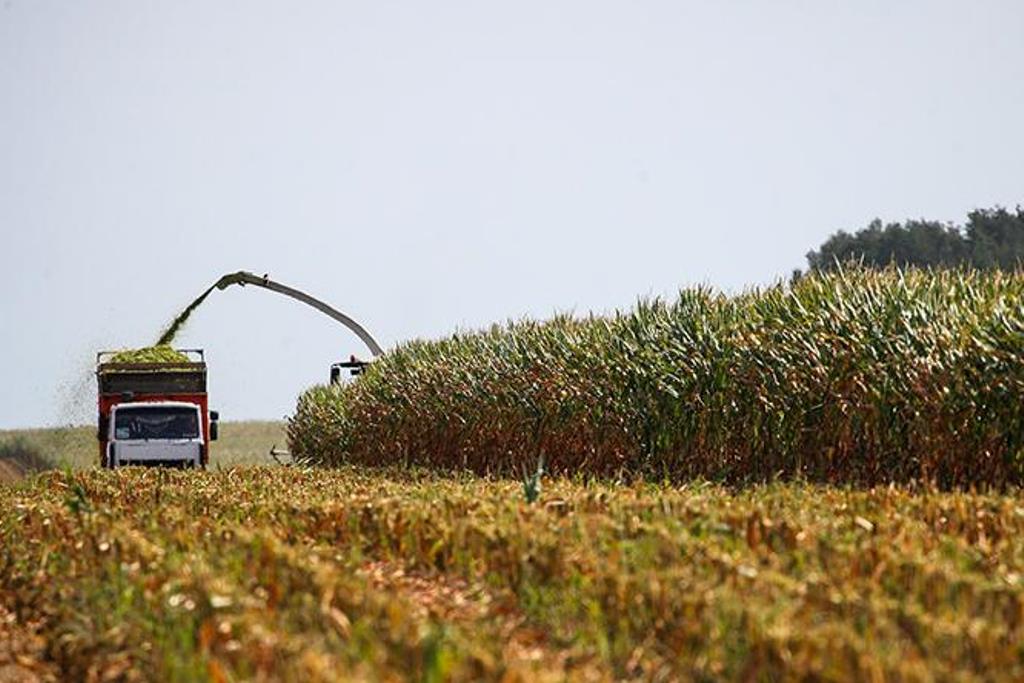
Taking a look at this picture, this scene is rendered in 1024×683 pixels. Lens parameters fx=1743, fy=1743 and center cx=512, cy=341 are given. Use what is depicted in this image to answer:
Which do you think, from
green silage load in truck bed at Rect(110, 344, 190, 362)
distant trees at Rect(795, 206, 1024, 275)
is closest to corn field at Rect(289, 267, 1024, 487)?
green silage load in truck bed at Rect(110, 344, 190, 362)

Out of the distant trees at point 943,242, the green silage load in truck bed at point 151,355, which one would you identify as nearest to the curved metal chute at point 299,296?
the green silage load in truck bed at point 151,355

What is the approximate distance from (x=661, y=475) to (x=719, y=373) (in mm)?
1628

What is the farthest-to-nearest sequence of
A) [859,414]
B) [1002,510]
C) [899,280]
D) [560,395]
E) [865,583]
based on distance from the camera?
[560,395] < [899,280] < [859,414] < [1002,510] < [865,583]

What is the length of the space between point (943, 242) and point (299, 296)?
38750mm

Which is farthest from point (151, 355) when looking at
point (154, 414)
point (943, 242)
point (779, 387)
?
point (943, 242)

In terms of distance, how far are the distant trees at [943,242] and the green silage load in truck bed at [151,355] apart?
39529mm

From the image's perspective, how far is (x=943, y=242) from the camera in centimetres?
7394

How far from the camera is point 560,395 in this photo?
25.2 meters

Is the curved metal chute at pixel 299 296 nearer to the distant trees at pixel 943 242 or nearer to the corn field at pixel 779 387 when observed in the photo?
the corn field at pixel 779 387

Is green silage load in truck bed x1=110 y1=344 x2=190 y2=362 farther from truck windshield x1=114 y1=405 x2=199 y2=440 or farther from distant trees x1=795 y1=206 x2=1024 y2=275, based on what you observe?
distant trees x1=795 y1=206 x2=1024 y2=275

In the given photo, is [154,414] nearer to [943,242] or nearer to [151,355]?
[151,355]

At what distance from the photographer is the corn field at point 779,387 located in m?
18.8

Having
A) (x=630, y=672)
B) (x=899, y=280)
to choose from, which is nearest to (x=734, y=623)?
(x=630, y=672)

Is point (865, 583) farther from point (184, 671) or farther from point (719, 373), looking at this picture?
point (719, 373)
